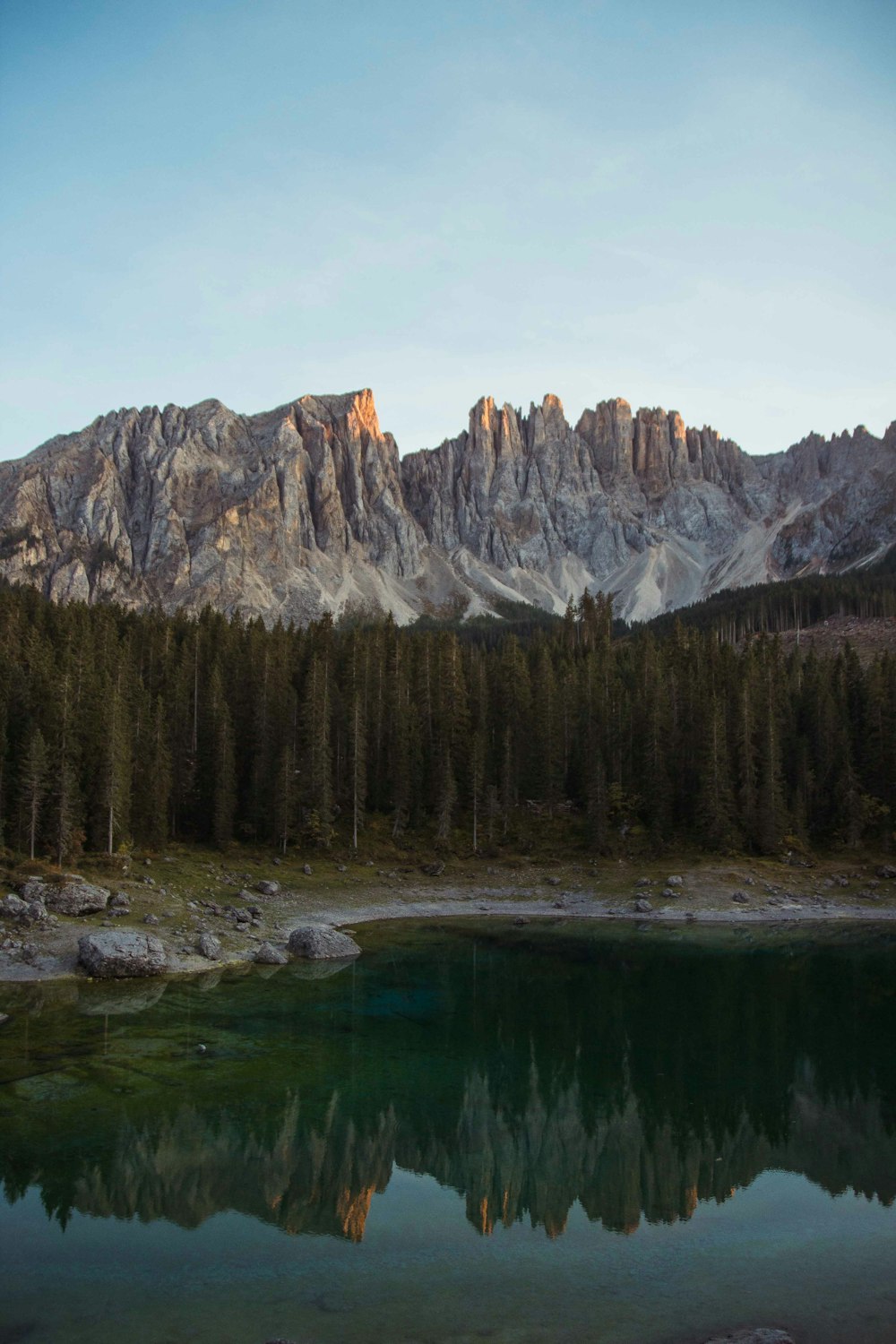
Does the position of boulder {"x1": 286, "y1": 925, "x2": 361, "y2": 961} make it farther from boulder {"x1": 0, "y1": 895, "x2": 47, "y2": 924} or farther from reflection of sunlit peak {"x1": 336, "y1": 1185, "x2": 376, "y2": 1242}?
reflection of sunlit peak {"x1": 336, "y1": 1185, "x2": 376, "y2": 1242}

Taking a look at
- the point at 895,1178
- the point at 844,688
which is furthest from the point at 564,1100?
the point at 844,688

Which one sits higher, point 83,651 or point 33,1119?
point 83,651

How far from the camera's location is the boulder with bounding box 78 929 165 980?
39.2 m

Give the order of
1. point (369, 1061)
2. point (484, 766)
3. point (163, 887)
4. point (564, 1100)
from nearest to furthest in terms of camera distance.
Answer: point (564, 1100)
point (369, 1061)
point (163, 887)
point (484, 766)

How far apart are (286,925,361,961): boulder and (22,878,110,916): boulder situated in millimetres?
10135

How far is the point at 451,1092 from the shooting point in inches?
1086

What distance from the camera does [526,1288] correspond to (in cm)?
1636

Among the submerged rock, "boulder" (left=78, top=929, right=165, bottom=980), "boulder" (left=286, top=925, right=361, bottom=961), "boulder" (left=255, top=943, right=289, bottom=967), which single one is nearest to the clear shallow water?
the submerged rock

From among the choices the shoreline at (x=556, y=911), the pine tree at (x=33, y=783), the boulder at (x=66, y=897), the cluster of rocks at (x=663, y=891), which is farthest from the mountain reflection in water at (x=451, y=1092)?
the pine tree at (x=33, y=783)

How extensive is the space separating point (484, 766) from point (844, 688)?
36250mm

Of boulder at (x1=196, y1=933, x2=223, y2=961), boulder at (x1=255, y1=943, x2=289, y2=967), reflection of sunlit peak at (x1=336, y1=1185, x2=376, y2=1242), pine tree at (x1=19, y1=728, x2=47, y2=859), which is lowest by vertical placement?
boulder at (x1=255, y1=943, x2=289, y2=967)

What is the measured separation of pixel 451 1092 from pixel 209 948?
19541 millimetres

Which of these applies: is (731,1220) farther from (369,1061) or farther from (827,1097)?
(369,1061)

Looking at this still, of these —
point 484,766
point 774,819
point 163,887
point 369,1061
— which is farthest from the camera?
point 484,766
